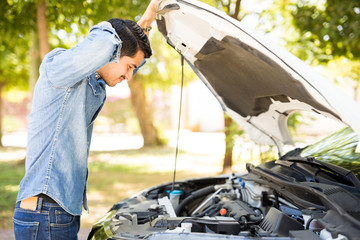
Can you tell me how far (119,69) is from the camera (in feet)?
6.50

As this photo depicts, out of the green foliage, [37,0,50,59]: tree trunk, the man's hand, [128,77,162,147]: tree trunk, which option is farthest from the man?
[128,77,162,147]: tree trunk

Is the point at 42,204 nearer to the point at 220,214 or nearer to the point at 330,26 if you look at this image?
the point at 220,214

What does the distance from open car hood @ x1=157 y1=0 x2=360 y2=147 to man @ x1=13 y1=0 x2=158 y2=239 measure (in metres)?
0.60

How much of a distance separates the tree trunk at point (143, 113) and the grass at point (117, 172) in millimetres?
574

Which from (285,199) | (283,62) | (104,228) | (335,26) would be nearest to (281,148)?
(285,199)

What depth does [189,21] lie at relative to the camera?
2.29 meters

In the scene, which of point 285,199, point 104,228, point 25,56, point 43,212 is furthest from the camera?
point 25,56

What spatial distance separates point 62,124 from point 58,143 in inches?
3.9

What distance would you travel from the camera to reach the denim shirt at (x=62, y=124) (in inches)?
65.9

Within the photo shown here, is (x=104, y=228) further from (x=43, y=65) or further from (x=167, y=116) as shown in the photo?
(x=167, y=116)

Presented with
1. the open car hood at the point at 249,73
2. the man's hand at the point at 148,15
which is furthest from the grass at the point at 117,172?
the man's hand at the point at 148,15

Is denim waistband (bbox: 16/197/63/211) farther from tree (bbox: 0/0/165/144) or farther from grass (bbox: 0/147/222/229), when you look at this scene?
tree (bbox: 0/0/165/144)

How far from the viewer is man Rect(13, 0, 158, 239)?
1.69 metres

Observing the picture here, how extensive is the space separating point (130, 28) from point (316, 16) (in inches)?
257
